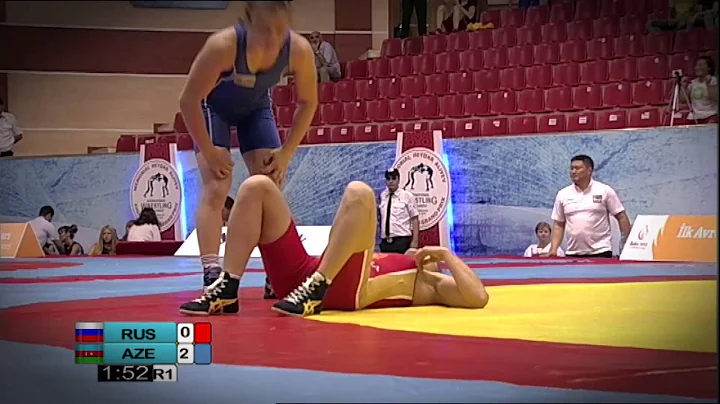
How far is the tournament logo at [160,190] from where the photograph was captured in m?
3.11

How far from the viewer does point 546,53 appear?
6219 mm

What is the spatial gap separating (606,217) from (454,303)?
3.01 metres

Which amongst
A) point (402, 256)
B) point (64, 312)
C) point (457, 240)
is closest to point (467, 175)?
point (457, 240)

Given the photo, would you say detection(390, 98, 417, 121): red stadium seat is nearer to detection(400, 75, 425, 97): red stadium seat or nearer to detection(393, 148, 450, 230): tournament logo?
detection(400, 75, 425, 97): red stadium seat

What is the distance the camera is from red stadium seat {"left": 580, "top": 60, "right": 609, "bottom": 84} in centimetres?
603

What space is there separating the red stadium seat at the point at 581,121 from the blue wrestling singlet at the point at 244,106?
4.15m

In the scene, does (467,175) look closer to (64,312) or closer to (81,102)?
(64,312)

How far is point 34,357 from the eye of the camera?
1.54 meters

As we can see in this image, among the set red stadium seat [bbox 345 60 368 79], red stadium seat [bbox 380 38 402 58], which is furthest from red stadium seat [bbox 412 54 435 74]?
red stadium seat [bbox 380 38 402 58]

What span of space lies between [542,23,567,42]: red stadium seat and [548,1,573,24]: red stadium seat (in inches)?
1.9

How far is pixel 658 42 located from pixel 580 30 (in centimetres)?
43

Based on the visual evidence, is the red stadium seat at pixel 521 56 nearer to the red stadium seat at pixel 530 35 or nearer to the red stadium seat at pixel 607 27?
the red stadium seat at pixel 530 35

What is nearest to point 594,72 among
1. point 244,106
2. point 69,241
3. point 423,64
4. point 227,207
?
point 423,64

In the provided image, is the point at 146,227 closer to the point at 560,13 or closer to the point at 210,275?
the point at 210,275
